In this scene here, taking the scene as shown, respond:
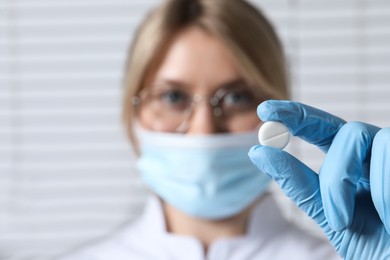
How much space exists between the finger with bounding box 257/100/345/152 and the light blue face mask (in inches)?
19.4

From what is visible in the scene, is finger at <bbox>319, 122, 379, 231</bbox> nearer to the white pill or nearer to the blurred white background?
the white pill

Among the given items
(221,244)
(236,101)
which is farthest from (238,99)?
(221,244)

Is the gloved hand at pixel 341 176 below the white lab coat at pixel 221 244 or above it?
above

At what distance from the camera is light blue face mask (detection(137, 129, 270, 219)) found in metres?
1.58

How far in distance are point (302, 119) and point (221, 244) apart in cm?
64

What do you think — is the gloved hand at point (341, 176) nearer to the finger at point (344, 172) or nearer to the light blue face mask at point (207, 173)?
the finger at point (344, 172)

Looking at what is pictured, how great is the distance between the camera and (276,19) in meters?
2.20

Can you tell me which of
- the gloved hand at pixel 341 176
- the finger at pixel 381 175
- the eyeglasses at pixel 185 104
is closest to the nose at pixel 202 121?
the eyeglasses at pixel 185 104

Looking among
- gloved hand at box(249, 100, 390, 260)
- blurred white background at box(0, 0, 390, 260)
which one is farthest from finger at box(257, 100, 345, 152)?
blurred white background at box(0, 0, 390, 260)

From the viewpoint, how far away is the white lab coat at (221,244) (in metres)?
1.62

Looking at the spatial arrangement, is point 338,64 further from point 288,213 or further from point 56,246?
A: point 56,246

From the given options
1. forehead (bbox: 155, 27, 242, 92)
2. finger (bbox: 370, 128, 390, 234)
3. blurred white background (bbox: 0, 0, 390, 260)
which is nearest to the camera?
finger (bbox: 370, 128, 390, 234)

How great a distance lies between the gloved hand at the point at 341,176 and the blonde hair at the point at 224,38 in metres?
0.50

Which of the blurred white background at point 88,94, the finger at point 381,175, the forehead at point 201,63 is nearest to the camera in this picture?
the finger at point 381,175
